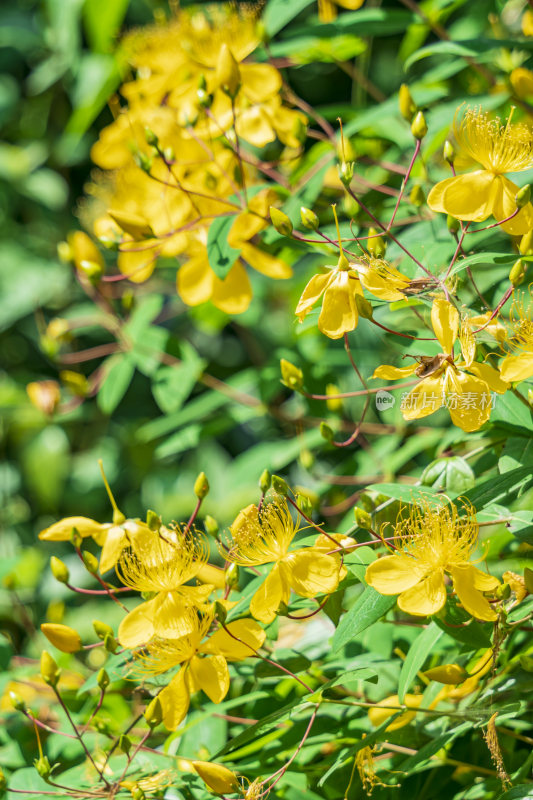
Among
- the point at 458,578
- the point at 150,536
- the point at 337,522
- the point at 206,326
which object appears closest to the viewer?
the point at 458,578

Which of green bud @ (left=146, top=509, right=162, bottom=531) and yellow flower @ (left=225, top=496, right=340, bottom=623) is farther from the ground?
green bud @ (left=146, top=509, right=162, bottom=531)

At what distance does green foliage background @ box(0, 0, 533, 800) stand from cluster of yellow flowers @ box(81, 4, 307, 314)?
0.08 m

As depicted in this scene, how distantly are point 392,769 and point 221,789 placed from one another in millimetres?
161

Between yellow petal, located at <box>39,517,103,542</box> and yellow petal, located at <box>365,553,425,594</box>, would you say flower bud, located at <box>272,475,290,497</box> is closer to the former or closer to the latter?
yellow petal, located at <box>365,553,425,594</box>

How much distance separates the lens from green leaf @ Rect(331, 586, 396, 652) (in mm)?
631

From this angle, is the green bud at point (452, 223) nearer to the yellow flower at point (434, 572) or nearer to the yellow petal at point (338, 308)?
the yellow petal at point (338, 308)

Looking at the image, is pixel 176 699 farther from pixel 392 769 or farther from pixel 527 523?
pixel 527 523

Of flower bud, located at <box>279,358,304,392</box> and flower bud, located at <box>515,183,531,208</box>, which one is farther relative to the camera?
flower bud, located at <box>279,358,304,392</box>

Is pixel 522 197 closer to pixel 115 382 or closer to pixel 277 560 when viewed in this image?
pixel 277 560

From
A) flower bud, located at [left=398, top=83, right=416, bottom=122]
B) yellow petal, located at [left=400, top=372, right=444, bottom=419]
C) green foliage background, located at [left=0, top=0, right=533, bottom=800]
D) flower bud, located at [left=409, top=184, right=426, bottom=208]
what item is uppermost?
flower bud, located at [left=398, top=83, right=416, bottom=122]

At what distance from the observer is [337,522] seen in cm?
116

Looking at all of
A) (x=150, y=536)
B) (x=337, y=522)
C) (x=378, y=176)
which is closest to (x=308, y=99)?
(x=378, y=176)

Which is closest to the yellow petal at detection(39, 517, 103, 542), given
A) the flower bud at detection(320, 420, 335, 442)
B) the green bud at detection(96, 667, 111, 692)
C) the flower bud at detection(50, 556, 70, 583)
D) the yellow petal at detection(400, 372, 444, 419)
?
the flower bud at detection(50, 556, 70, 583)

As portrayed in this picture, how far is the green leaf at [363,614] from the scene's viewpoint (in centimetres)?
63
